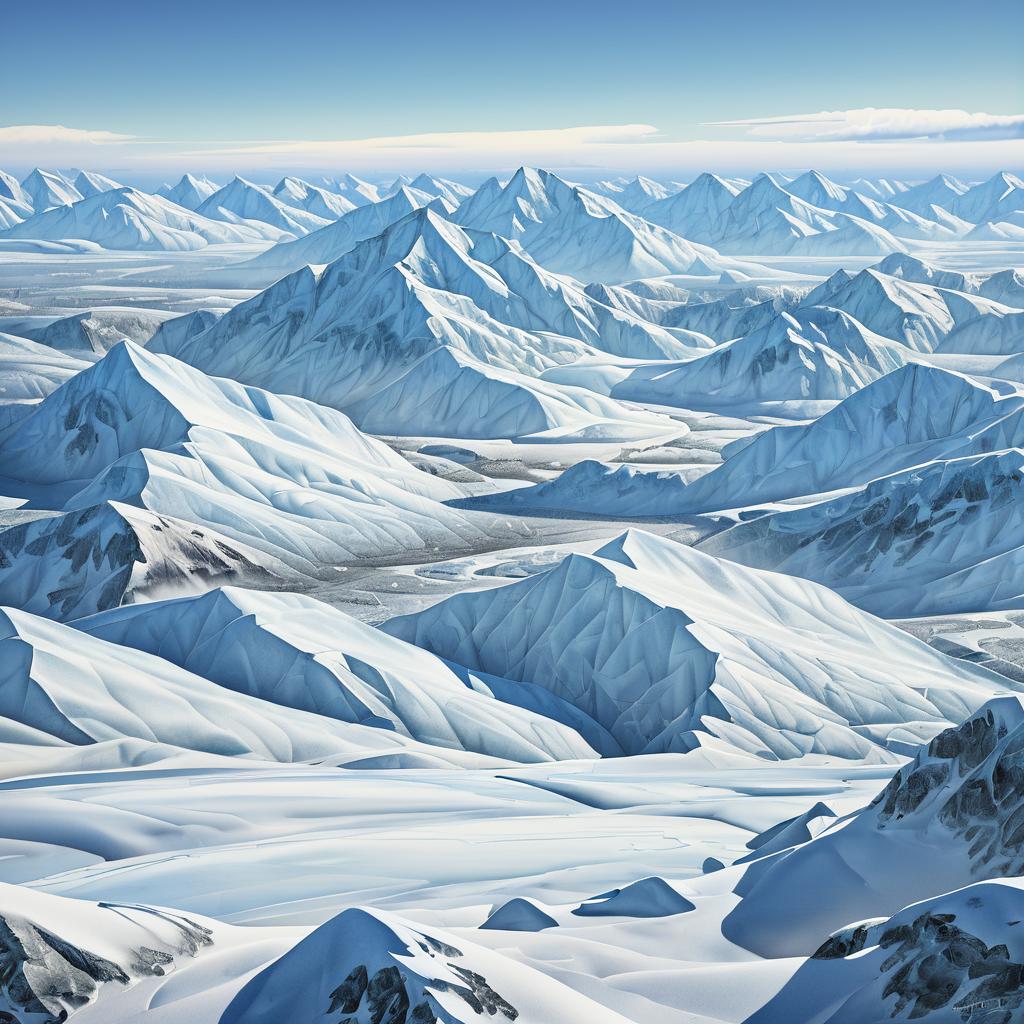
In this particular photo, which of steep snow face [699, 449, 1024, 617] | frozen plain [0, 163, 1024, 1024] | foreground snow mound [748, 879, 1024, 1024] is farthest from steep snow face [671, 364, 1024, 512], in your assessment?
foreground snow mound [748, 879, 1024, 1024]

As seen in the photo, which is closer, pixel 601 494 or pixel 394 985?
pixel 394 985

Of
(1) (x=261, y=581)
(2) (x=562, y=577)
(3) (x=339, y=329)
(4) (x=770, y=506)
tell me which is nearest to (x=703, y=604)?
(2) (x=562, y=577)

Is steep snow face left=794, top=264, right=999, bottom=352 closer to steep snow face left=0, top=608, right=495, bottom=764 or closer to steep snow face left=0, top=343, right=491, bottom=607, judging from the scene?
steep snow face left=0, top=343, right=491, bottom=607

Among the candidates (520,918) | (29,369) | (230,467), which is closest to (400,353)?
(29,369)

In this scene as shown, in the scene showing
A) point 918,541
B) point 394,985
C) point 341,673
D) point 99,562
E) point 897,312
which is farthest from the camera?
point 897,312

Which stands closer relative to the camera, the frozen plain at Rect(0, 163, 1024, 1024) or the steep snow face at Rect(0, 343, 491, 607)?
the frozen plain at Rect(0, 163, 1024, 1024)

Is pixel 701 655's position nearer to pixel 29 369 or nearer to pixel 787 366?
pixel 787 366
